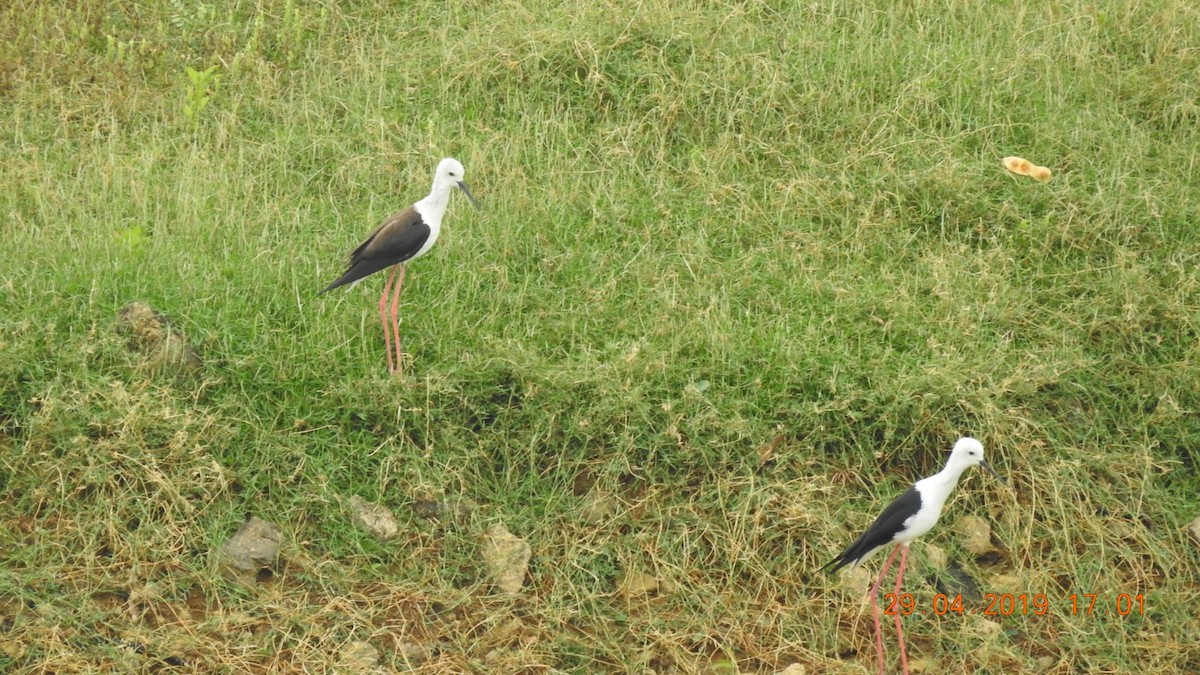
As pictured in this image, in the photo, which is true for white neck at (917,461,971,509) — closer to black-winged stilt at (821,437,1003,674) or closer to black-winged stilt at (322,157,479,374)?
black-winged stilt at (821,437,1003,674)

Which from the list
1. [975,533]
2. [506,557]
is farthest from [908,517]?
[506,557]

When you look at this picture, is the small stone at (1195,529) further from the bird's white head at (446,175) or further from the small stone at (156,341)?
the small stone at (156,341)

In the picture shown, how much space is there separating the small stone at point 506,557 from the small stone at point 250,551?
738 mm

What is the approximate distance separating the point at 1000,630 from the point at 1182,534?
2.83 feet

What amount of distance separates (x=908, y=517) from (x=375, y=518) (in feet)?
6.11

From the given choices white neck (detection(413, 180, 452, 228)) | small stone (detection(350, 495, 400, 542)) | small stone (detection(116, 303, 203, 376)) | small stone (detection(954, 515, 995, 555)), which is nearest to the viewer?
small stone (detection(350, 495, 400, 542))

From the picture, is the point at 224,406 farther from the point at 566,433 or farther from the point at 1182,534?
the point at 1182,534

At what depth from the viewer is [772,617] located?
4465 mm

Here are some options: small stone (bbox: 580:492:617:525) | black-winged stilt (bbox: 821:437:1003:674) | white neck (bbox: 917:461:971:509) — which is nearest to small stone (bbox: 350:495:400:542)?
small stone (bbox: 580:492:617:525)

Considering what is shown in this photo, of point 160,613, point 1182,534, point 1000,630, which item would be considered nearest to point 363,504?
point 160,613

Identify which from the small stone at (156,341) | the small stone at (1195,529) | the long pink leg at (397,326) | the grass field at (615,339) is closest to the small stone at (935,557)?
the grass field at (615,339)

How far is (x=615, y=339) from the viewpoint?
5305mm

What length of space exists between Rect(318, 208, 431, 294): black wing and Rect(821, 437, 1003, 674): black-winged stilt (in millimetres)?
2040

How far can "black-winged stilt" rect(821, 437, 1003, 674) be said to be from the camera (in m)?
4.12
